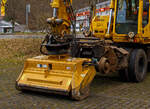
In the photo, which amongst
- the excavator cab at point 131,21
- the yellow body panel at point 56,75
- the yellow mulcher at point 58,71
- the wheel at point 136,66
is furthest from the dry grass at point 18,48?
the yellow body panel at point 56,75

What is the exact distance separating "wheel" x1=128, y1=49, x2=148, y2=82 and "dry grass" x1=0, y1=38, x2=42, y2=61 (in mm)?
6731

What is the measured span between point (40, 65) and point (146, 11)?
4.07 metres

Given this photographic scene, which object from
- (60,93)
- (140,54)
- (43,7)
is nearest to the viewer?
(60,93)

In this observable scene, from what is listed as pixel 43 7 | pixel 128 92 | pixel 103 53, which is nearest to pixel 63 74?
pixel 103 53

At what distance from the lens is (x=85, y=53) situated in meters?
7.82

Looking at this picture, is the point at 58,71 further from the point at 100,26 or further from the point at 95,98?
the point at 100,26

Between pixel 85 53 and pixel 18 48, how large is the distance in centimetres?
845

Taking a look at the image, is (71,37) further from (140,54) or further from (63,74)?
Result: (140,54)

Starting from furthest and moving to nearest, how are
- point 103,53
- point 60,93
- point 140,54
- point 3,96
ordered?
1. point 140,54
2. point 103,53
3. point 3,96
4. point 60,93

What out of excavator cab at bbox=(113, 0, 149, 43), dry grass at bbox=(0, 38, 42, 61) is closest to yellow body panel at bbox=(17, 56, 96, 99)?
excavator cab at bbox=(113, 0, 149, 43)

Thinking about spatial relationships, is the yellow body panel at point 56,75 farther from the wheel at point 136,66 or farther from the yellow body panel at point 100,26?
the yellow body panel at point 100,26

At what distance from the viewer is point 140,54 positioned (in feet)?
28.9

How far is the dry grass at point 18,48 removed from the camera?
14397mm

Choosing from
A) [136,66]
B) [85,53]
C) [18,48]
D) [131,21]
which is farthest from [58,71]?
[18,48]
